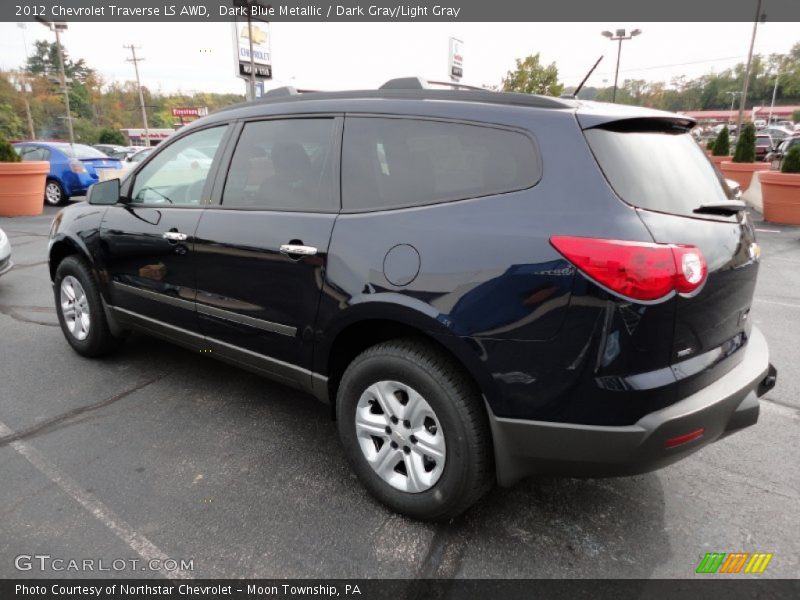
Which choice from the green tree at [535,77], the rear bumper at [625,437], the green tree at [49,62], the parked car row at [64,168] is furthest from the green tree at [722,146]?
the green tree at [49,62]

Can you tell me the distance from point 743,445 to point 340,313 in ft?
7.70

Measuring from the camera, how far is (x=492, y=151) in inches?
85.7

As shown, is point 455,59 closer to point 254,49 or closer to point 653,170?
point 254,49

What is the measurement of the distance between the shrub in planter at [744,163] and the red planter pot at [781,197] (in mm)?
2651

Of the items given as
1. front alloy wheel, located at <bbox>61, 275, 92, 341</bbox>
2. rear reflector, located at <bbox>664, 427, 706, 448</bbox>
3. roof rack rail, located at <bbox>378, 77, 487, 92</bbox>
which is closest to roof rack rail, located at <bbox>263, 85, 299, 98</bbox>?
roof rack rail, located at <bbox>378, 77, 487, 92</bbox>

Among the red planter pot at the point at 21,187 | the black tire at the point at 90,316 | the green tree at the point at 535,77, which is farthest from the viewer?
the green tree at the point at 535,77

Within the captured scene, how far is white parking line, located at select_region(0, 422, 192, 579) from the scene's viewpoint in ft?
7.31

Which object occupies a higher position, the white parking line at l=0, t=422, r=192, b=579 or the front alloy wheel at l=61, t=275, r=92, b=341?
the front alloy wheel at l=61, t=275, r=92, b=341

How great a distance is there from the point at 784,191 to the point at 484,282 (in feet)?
38.6

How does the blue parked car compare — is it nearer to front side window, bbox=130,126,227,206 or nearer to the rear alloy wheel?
the rear alloy wheel

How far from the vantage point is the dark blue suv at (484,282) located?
1884mm

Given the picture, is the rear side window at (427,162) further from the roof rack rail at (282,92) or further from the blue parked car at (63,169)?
the blue parked car at (63,169)

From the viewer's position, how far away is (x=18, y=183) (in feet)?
38.9

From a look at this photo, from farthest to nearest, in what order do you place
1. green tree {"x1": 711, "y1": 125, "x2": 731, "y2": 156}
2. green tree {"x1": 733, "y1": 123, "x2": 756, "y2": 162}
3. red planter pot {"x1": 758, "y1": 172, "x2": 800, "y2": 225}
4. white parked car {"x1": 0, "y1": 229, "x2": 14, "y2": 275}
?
green tree {"x1": 711, "y1": 125, "x2": 731, "y2": 156} < green tree {"x1": 733, "y1": 123, "x2": 756, "y2": 162} < red planter pot {"x1": 758, "y1": 172, "x2": 800, "y2": 225} < white parked car {"x1": 0, "y1": 229, "x2": 14, "y2": 275}
